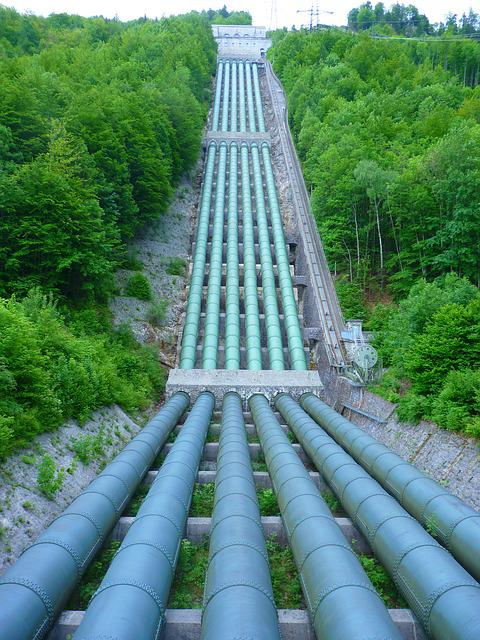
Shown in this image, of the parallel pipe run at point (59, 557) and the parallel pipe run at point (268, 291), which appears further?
the parallel pipe run at point (268, 291)

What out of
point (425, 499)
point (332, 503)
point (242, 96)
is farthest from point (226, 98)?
point (425, 499)

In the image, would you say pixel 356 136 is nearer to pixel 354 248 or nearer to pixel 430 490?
pixel 354 248

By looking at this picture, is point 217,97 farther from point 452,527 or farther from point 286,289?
point 452,527

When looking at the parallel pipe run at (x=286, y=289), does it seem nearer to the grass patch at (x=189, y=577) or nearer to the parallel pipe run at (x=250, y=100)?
the grass patch at (x=189, y=577)

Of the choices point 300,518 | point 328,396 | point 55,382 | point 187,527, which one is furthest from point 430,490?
point 328,396

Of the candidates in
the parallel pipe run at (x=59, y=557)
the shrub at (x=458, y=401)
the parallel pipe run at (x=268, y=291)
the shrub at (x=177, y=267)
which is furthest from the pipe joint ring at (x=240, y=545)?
the shrub at (x=177, y=267)

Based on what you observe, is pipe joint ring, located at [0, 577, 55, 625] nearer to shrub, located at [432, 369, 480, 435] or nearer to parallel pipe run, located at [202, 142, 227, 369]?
shrub, located at [432, 369, 480, 435]
